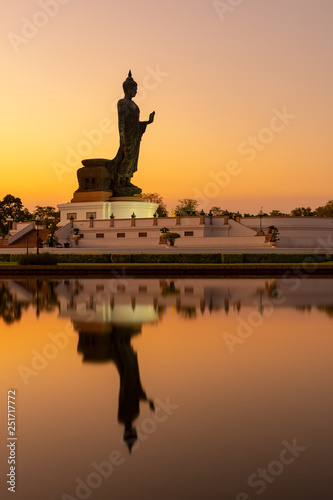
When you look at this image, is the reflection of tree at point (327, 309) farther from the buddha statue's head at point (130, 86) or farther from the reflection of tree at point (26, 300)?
the buddha statue's head at point (130, 86)

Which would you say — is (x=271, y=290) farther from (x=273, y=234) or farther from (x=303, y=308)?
(x=273, y=234)

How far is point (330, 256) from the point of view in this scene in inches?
1452

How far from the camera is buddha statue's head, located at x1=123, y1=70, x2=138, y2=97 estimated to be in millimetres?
56000

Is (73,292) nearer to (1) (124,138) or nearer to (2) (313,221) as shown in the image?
(2) (313,221)

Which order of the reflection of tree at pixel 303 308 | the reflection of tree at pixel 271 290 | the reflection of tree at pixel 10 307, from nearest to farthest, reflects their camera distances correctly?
the reflection of tree at pixel 10 307 < the reflection of tree at pixel 303 308 < the reflection of tree at pixel 271 290

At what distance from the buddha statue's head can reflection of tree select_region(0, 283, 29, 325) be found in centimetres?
4094

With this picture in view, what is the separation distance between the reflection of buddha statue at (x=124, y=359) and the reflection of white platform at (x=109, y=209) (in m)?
→ 43.8

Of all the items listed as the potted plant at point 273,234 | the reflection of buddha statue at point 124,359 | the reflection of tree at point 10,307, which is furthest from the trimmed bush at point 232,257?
the reflection of buddha statue at point 124,359

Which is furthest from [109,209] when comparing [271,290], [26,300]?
[26,300]

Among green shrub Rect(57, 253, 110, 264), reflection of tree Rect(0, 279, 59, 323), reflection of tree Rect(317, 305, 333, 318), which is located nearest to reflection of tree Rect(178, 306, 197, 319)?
reflection of tree Rect(317, 305, 333, 318)

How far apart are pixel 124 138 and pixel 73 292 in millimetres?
39374

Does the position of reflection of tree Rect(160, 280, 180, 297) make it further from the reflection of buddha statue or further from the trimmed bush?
the trimmed bush

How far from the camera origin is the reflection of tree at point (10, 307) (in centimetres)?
1295

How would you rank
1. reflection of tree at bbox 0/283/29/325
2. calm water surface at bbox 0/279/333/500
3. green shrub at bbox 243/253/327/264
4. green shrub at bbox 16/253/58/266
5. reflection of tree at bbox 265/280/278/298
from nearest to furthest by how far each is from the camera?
calm water surface at bbox 0/279/333/500
reflection of tree at bbox 0/283/29/325
reflection of tree at bbox 265/280/278/298
green shrub at bbox 16/253/58/266
green shrub at bbox 243/253/327/264
